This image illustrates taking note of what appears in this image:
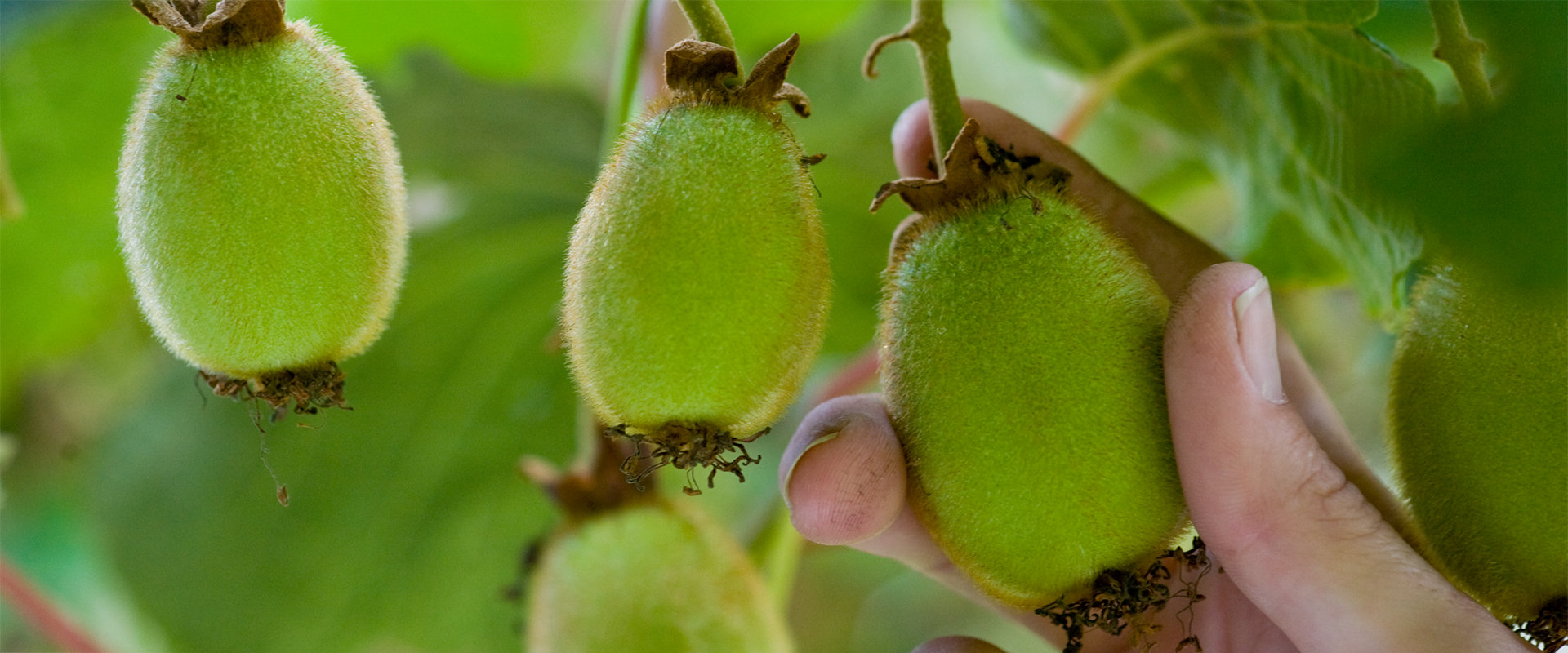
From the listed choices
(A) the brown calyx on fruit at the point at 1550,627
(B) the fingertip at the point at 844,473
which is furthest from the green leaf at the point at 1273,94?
(B) the fingertip at the point at 844,473

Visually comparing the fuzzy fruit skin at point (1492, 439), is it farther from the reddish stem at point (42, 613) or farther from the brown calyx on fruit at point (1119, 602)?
the reddish stem at point (42, 613)

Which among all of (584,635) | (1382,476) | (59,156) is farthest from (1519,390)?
(59,156)

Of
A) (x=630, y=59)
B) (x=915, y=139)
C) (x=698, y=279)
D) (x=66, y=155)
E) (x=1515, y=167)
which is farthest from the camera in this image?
(x=66, y=155)

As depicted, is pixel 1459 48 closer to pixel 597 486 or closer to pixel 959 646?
pixel 959 646

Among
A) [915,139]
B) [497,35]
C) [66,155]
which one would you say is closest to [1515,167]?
[915,139]

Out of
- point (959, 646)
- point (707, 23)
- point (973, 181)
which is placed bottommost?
point (959, 646)

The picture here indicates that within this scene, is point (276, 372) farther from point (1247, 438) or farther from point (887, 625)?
point (887, 625)

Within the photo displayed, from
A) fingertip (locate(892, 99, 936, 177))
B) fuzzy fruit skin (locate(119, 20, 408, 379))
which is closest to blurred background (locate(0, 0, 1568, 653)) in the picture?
fingertip (locate(892, 99, 936, 177))
